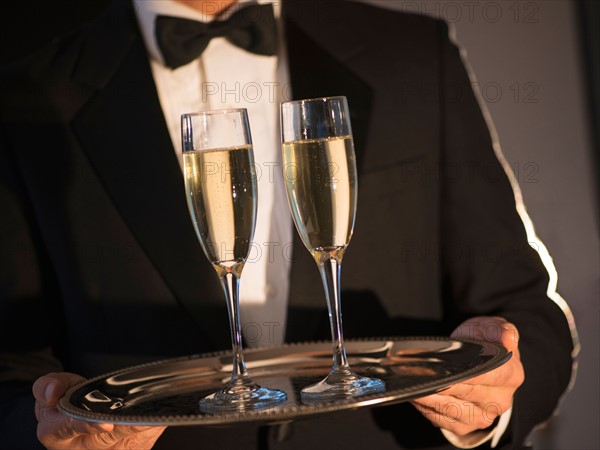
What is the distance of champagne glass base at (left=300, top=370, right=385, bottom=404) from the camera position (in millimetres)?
1251

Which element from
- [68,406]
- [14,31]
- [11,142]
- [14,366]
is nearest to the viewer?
[68,406]

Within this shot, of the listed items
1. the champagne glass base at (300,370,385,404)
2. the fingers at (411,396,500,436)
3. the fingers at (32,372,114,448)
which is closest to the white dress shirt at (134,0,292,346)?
the fingers at (411,396,500,436)

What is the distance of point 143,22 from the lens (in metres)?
2.30

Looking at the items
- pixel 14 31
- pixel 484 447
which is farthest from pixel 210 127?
pixel 14 31

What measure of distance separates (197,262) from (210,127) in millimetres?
887

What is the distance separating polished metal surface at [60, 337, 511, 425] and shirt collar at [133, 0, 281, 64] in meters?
1.01

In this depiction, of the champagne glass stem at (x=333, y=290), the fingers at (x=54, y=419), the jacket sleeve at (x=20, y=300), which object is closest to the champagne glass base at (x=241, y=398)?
the champagne glass stem at (x=333, y=290)

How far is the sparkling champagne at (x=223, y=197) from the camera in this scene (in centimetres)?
134

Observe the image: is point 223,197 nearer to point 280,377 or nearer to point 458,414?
point 280,377

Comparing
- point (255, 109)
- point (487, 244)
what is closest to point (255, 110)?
point (255, 109)

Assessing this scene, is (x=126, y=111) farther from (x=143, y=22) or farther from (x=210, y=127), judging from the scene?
(x=210, y=127)

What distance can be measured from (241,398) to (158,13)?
4.56ft

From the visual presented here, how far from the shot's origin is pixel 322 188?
52.9 inches

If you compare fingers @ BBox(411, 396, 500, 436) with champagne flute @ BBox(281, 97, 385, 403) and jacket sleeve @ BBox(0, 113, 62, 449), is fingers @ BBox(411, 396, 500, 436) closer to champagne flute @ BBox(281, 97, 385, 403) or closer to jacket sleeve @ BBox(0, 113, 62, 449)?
champagne flute @ BBox(281, 97, 385, 403)
